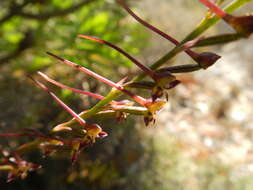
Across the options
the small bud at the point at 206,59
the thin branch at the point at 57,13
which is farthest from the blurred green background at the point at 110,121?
the small bud at the point at 206,59

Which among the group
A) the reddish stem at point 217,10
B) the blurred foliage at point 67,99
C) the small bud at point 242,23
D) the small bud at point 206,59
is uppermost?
the blurred foliage at point 67,99

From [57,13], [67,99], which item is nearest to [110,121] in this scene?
[67,99]

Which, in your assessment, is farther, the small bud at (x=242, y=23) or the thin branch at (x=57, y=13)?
the thin branch at (x=57, y=13)

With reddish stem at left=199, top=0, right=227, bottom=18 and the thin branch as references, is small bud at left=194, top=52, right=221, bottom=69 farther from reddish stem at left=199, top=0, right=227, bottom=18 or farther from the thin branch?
the thin branch

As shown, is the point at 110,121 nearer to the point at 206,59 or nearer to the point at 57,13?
the point at 57,13

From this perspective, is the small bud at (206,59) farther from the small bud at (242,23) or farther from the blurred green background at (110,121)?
the blurred green background at (110,121)

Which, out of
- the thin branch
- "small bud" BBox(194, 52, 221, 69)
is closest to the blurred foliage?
the thin branch

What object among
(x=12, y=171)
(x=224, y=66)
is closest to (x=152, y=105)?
(x=12, y=171)

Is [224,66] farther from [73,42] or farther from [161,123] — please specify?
[73,42]

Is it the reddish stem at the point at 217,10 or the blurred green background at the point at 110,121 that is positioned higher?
the blurred green background at the point at 110,121
